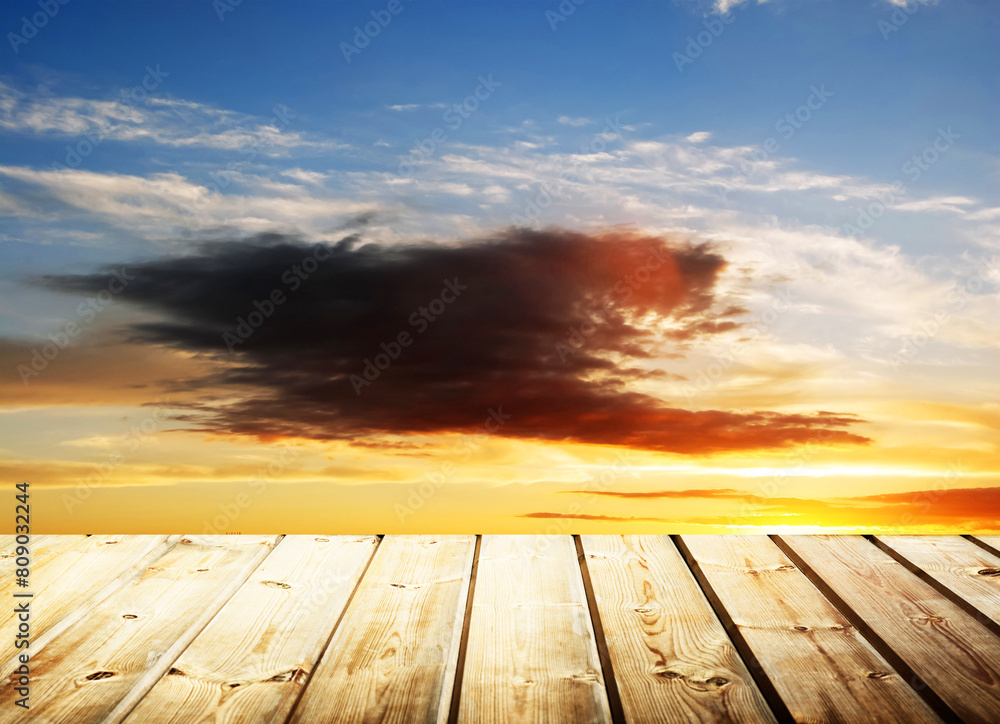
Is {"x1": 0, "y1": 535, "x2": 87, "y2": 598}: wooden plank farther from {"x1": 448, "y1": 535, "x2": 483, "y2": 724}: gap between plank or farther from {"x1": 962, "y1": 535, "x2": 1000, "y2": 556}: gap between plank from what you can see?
{"x1": 962, "y1": 535, "x2": 1000, "y2": 556}: gap between plank

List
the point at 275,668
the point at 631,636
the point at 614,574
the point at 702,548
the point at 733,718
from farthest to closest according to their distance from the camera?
the point at 702,548, the point at 614,574, the point at 631,636, the point at 275,668, the point at 733,718

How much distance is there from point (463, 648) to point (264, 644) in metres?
0.45

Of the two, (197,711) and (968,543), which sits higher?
(968,543)

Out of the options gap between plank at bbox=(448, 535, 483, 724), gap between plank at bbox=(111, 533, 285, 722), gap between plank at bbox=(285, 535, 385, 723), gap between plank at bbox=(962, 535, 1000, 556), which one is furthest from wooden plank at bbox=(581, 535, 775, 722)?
gap between plank at bbox=(962, 535, 1000, 556)

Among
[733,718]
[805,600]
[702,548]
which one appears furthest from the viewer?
[702,548]

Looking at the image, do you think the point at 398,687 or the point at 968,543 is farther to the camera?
the point at 968,543

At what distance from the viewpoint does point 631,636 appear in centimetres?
155

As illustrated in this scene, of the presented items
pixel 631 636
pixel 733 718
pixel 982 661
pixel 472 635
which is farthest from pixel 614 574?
pixel 982 661

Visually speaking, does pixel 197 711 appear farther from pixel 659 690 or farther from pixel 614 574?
pixel 614 574

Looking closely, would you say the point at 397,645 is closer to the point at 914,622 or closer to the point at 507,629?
the point at 507,629

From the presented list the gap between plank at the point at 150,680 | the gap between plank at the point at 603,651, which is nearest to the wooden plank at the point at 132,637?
the gap between plank at the point at 150,680

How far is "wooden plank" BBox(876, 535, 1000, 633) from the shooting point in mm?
1837

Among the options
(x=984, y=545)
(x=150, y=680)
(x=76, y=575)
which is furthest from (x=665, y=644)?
(x=76, y=575)

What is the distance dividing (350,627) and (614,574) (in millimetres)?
759
